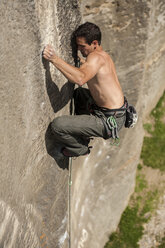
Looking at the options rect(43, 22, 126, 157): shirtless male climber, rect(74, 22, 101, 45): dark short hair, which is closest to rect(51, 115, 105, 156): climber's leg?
rect(43, 22, 126, 157): shirtless male climber

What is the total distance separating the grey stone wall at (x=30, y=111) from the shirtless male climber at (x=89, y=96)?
0.13 metres

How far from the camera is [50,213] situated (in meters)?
3.45

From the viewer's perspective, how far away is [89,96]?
3.37 m

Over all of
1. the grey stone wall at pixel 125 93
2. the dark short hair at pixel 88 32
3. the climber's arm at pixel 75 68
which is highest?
the dark short hair at pixel 88 32

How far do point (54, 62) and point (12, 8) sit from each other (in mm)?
552

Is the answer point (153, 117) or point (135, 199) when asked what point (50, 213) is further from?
point (153, 117)

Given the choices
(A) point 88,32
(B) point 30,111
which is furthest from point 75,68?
(B) point 30,111

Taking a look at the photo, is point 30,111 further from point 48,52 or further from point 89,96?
point 89,96

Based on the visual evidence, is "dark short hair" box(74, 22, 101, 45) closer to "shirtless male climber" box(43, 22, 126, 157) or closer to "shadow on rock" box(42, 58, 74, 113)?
"shirtless male climber" box(43, 22, 126, 157)

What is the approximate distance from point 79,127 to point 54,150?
0.47 meters

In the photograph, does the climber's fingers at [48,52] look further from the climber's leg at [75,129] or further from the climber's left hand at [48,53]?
the climber's leg at [75,129]

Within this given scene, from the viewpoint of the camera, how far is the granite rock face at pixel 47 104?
2182 mm

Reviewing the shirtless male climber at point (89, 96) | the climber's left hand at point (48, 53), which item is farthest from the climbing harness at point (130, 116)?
the climber's left hand at point (48, 53)

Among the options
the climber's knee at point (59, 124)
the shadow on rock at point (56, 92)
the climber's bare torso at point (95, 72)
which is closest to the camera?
the climber's bare torso at point (95, 72)
